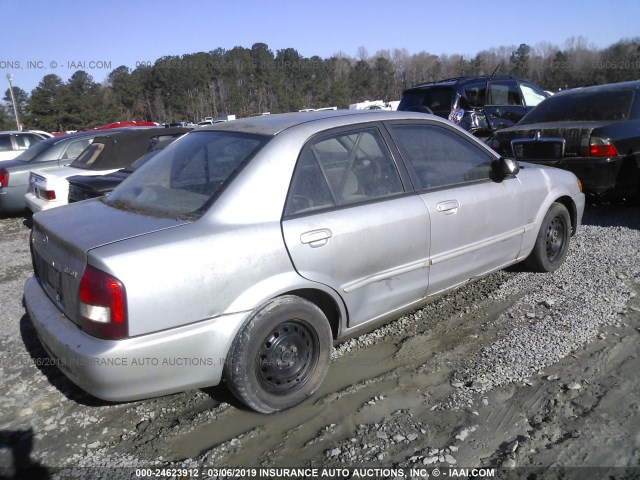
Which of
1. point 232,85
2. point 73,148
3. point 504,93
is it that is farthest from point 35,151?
point 232,85

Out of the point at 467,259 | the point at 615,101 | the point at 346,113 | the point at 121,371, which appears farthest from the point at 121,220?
the point at 615,101

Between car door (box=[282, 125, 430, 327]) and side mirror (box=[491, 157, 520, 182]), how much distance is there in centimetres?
90

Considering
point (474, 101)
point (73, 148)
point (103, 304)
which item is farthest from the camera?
point (474, 101)

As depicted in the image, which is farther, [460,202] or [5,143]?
→ [5,143]

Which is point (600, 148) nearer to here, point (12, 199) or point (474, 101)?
point (474, 101)

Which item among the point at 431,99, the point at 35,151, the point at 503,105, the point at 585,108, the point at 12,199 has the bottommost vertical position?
the point at 12,199

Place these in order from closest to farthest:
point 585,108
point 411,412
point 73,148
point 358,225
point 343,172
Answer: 1. point 411,412
2. point 358,225
3. point 343,172
4. point 585,108
5. point 73,148

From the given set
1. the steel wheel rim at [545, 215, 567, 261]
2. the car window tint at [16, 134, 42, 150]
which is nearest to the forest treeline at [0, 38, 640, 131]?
the car window tint at [16, 134, 42, 150]

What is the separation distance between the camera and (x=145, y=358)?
7.84 ft

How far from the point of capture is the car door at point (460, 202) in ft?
11.6

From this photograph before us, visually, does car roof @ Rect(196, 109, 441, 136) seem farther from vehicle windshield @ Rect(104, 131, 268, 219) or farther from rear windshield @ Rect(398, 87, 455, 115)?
rear windshield @ Rect(398, 87, 455, 115)

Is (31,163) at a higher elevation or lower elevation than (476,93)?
lower

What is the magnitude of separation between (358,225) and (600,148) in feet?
14.0

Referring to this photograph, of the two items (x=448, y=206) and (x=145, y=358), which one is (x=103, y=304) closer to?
(x=145, y=358)
